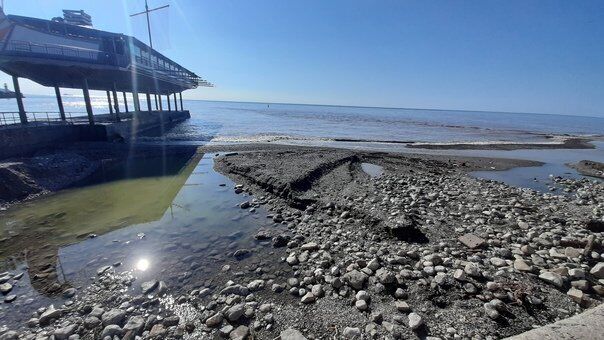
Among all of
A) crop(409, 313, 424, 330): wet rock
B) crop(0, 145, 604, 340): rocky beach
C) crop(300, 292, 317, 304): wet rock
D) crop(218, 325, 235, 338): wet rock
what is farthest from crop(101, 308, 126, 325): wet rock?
crop(409, 313, 424, 330): wet rock

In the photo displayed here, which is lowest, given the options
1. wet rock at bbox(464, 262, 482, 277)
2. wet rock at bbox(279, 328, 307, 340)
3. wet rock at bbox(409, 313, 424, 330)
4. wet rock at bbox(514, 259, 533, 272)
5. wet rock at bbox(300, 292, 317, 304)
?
wet rock at bbox(300, 292, 317, 304)

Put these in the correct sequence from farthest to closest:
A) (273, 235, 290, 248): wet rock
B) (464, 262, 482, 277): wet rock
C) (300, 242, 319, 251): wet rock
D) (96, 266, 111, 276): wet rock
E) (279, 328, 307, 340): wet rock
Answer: (273, 235, 290, 248): wet rock
(300, 242, 319, 251): wet rock
(96, 266, 111, 276): wet rock
(464, 262, 482, 277): wet rock
(279, 328, 307, 340): wet rock

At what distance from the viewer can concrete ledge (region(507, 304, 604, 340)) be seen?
3.29 meters

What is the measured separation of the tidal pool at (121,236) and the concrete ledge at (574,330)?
5787 millimetres

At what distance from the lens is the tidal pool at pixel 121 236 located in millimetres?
6020

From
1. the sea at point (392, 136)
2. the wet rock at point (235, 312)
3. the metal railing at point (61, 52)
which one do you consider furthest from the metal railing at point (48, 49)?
the wet rock at point (235, 312)

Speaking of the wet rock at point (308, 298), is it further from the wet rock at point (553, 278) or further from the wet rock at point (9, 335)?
the wet rock at point (9, 335)

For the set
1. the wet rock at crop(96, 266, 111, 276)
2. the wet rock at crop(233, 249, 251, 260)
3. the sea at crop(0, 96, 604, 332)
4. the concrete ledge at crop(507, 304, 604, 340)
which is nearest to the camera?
the concrete ledge at crop(507, 304, 604, 340)

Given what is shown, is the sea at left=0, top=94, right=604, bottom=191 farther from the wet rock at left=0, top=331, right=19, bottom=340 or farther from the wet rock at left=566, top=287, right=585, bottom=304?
the wet rock at left=0, top=331, right=19, bottom=340

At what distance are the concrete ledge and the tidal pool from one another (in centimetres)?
579

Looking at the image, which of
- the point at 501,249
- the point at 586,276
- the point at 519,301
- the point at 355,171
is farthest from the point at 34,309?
the point at 355,171

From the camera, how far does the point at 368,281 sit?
5.45 metres

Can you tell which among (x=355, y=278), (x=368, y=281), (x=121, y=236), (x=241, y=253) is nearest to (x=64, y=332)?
(x=241, y=253)

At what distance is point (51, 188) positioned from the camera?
1312 centimetres
